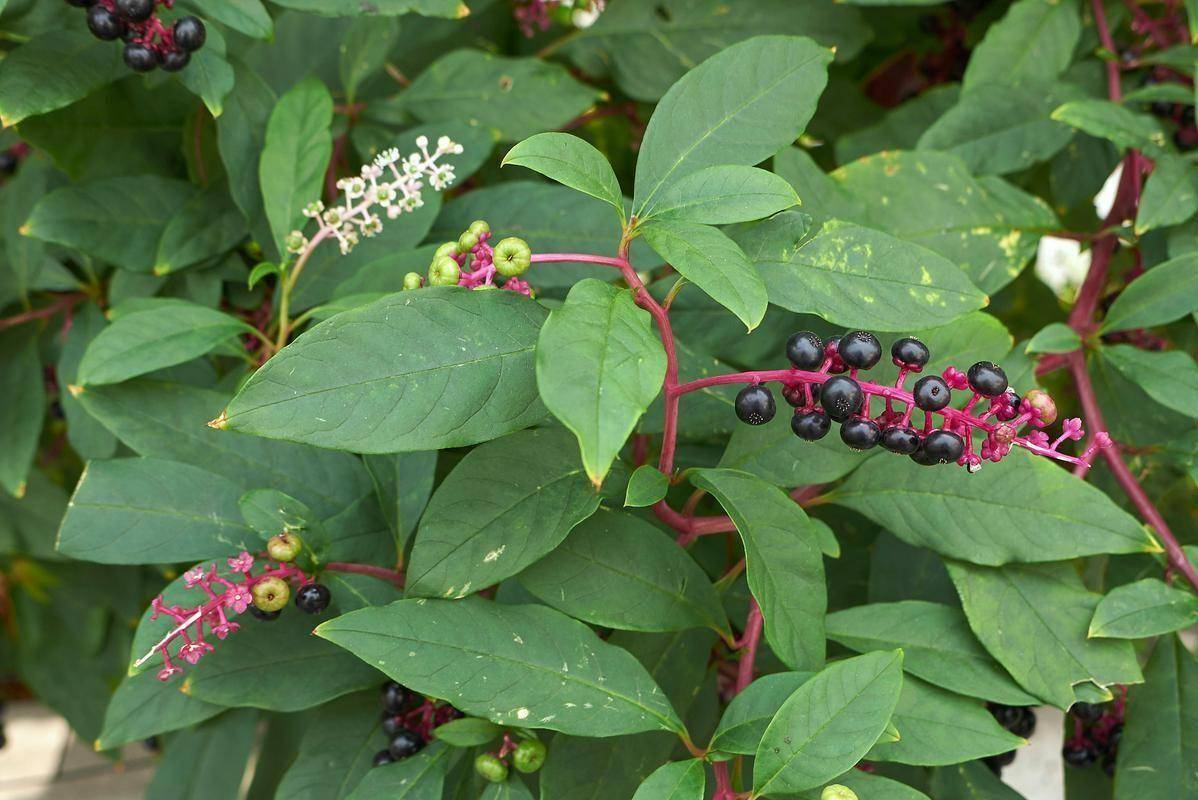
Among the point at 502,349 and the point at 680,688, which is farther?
the point at 680,688

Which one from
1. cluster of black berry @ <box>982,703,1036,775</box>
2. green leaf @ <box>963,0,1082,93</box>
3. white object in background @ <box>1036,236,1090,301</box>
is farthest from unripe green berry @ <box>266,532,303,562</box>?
white object in background @ <box>1036,236,1090,301</box>

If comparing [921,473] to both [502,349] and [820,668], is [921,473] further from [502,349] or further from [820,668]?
[502,349]

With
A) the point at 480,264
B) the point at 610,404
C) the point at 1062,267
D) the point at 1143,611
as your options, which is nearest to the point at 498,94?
the point at 480,264

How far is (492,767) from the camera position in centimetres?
78

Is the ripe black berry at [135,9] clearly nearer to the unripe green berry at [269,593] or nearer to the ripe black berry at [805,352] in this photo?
the unripe green berry at [269,593]

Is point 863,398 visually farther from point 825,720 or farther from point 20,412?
point 20,412

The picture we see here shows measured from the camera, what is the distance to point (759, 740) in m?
0.72

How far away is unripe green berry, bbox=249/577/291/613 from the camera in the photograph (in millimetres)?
759

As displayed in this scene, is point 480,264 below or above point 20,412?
above

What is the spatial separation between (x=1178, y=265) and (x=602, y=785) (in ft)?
2.31

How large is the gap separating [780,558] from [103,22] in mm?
742

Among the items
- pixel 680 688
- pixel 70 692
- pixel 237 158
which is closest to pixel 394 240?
pixel 237 158

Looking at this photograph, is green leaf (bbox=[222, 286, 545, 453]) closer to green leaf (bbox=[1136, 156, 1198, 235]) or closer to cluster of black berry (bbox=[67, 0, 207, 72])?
cluster of black berry (bbox=[67, 0, 207, 72])

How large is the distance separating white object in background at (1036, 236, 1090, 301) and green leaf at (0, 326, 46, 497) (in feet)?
5.20
